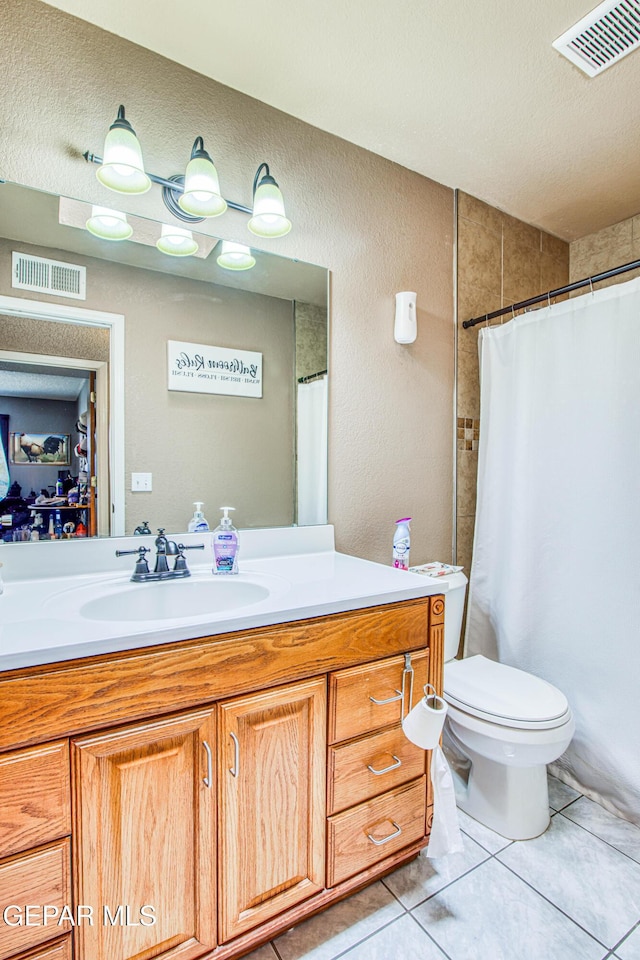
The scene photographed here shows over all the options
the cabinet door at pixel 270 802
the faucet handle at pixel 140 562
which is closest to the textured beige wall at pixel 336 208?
the faucet handle at pixel 140 562

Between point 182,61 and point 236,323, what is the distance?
30.4 inches

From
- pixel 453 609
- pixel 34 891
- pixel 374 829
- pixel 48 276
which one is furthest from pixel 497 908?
pixel 48 276

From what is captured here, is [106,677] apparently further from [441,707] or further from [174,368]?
[174,368]

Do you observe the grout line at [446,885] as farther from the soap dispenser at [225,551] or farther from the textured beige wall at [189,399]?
the textured beige wall at [189,399]

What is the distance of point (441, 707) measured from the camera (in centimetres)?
118

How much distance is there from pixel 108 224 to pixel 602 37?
1523 millimetres

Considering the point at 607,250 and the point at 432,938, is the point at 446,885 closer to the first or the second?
the point at 432,938

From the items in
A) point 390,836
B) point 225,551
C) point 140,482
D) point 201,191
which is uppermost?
point 201,191

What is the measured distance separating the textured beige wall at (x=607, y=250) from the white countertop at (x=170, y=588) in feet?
6.47

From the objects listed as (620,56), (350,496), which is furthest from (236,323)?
(620,56)

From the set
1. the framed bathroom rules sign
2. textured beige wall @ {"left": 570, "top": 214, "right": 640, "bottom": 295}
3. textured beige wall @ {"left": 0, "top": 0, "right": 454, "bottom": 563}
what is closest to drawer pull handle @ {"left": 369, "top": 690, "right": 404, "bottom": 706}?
textured beige wall @ {"left": 0, "top": 0, "right": 454, "bottom": 563}

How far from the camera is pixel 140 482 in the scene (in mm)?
1423

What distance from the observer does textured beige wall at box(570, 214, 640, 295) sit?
2273 millimetres

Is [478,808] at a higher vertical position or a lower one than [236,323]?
lower
